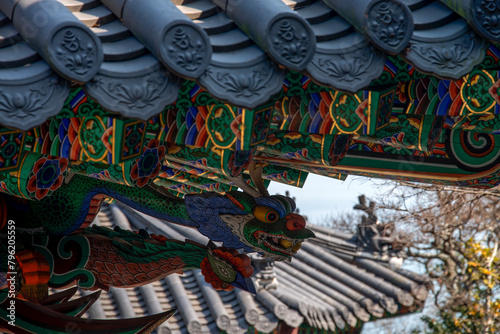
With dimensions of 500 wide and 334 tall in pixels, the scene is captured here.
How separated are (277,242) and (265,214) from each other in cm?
18

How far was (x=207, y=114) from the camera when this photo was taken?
229cm

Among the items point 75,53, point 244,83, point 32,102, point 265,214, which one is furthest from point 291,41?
point 265,214

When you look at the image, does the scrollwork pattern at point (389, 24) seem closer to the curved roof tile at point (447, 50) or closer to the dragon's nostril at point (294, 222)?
the curved roof tile at point (447, 50)

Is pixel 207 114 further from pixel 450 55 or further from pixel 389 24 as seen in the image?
pixel 450 55

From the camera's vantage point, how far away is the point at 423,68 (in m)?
2.05

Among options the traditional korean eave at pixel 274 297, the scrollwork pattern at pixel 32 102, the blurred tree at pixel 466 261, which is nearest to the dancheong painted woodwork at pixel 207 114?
the scrollwork pattern at pixel 32 102

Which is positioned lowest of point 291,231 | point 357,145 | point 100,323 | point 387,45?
point 100,323

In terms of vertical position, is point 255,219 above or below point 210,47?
below

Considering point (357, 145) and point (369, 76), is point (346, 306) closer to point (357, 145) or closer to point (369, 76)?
point (357, 145)

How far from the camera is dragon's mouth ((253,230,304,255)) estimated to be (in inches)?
132

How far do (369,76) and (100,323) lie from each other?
221 centimetres

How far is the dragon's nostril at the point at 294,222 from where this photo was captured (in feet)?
11.0

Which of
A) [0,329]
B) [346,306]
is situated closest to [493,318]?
[346,306]

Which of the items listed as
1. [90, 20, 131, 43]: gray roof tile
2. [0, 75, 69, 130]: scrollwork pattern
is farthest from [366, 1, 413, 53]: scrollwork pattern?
[0, 75, 69, 130]: scrollwork pattern
